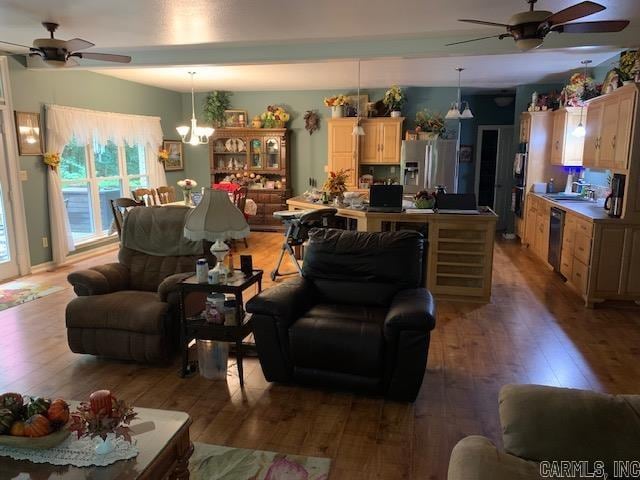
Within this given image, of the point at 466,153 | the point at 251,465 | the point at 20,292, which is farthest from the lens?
the point at 466,153

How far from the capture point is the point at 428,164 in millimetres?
7945

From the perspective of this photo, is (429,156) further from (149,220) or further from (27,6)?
(27,6)

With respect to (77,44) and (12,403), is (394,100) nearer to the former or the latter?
(77,44)

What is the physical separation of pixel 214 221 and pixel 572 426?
7.56 ft

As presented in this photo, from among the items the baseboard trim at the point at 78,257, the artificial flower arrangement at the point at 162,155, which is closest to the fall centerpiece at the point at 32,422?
the baseboard trim at the point at 78,257

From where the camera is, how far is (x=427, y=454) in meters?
2.40

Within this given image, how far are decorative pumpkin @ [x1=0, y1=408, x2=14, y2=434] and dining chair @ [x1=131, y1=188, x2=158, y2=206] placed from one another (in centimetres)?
509

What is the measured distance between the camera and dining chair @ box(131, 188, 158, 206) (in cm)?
658

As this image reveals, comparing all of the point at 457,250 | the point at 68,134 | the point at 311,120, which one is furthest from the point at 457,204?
the point at 68,134

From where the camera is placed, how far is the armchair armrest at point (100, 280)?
11.4ft

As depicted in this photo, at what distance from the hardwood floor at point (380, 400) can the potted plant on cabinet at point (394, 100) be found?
14.8 feet

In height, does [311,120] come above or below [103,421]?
above

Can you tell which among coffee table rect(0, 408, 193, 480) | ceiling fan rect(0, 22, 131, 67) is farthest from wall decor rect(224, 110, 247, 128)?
coffee table rect(0, 408, 193, 480)

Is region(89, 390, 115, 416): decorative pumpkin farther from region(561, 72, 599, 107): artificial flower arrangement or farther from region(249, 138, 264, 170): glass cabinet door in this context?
region(249, 138, 264, 170): glass cabinet door
